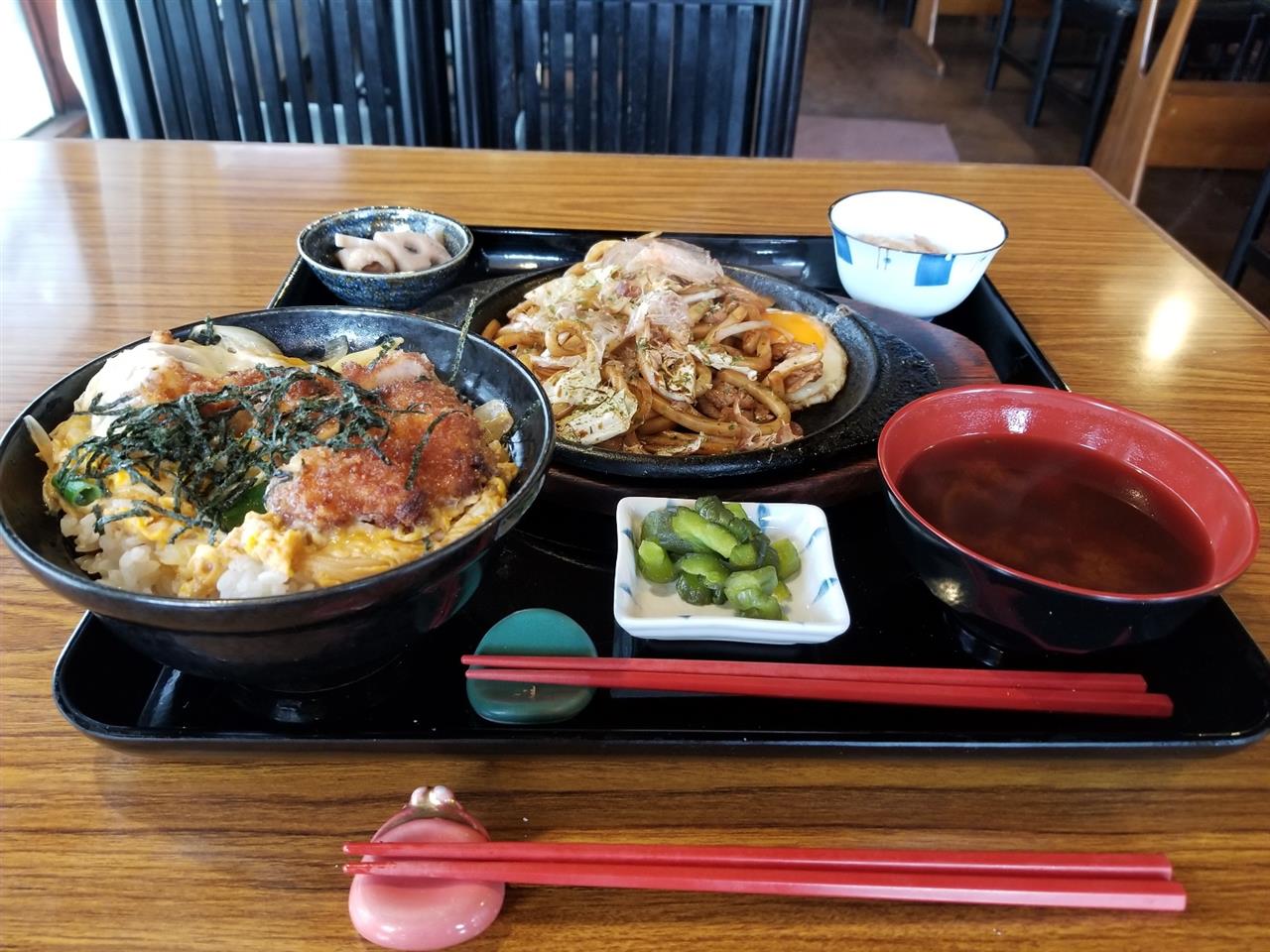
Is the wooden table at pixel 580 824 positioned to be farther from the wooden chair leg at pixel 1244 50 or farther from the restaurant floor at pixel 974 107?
the wooden chair leg at pixel 1244 50

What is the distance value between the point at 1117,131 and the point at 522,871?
5.00 metres

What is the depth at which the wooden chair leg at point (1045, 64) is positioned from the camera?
6.02 meters

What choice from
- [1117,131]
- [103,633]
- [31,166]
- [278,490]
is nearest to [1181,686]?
[278,490]

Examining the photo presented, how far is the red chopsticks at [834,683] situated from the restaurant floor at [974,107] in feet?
13.6

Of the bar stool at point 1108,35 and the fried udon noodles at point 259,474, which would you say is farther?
the bar stool at point 1108,35

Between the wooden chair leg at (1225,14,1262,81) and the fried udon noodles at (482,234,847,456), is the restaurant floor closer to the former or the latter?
the wooden chair leg at (1225,14,1262,81)

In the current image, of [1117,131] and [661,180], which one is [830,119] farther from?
[661,180]

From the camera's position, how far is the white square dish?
940mm

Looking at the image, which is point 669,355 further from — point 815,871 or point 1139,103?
point 1139,103

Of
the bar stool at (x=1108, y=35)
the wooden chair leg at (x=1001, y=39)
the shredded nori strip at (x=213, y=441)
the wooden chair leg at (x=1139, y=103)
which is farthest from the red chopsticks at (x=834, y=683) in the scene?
the wooden chair leg at (x=1001, y=39)

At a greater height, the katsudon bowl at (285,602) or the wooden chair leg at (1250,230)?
the katsudon bowl at (285,602)

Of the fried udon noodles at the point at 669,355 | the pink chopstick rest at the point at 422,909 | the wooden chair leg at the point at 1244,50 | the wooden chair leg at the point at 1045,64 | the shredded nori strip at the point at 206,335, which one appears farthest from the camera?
the wooden chair leg at the point at 1045,64

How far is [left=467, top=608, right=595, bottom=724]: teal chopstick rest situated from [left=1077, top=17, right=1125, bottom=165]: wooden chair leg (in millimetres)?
5714

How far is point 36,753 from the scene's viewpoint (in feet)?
2.89
